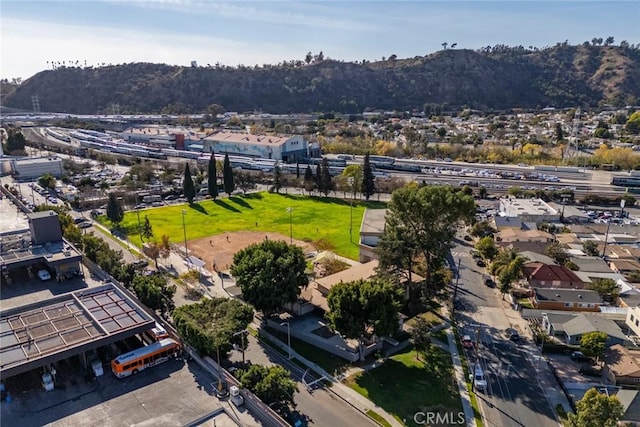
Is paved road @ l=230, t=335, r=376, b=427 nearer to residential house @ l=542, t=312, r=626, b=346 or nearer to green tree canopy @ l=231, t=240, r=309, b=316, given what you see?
green tree canopy @ l=231, t=240, r=309, b=316

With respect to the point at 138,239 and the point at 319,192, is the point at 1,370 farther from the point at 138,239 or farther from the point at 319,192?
the point at 319,192

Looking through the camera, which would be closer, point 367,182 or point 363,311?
point 363,311

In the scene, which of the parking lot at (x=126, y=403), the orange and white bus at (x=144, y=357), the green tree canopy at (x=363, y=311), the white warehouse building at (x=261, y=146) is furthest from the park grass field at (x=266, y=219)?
the parking lot at (x=126, y=403)

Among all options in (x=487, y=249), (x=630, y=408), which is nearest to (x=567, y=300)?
(x=487, y=249)

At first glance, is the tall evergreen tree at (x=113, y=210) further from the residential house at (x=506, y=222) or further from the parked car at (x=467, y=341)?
the residential house at (x=506, y=222)

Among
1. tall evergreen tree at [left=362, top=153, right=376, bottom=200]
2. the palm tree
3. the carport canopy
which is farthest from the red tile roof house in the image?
tall evergreen tree at [left=362, top=153, right=376, bottom=200]

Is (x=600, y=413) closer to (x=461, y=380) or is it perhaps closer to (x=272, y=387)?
(x=461, y=380)

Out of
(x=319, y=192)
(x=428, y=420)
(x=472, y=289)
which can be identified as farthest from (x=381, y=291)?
(x=319, y=192)
